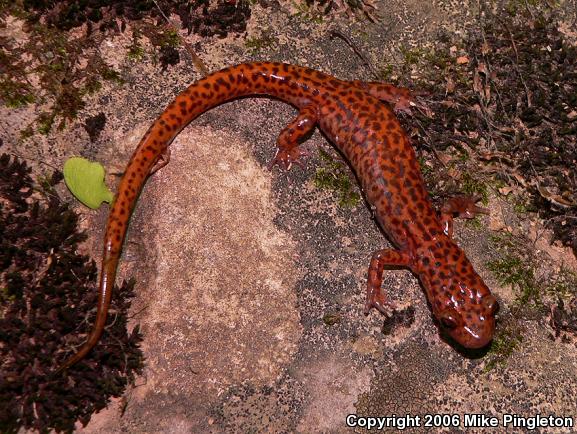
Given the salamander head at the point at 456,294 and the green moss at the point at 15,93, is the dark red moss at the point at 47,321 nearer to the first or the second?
the green moss at the point at 15,93

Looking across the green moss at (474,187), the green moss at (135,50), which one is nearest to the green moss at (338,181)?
the green moss at (474,187)

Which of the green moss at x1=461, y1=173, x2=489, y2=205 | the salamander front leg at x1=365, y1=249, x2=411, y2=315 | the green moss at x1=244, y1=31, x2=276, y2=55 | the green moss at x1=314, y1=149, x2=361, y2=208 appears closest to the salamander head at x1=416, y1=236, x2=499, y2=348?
the salamander front leg at x1=365, y1=249, x2=411, y2=315

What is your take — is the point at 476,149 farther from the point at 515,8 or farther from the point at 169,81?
the point at 169,81

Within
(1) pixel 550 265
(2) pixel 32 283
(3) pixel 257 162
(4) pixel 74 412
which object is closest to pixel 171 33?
(3) pixel 257 162

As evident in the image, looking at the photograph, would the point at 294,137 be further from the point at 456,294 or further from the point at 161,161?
the point at 456,294

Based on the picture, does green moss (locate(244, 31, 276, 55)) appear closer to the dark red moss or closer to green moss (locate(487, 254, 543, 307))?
the dark red moss

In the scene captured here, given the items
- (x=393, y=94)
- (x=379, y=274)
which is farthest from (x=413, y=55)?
(x=379, y=274)

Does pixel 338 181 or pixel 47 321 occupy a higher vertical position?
pixel 47 321

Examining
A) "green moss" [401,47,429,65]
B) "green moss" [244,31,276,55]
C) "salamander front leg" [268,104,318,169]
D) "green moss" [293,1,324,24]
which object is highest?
"green moss" [293,1,324,24]

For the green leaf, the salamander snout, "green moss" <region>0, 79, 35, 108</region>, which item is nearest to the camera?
the salamander snout
